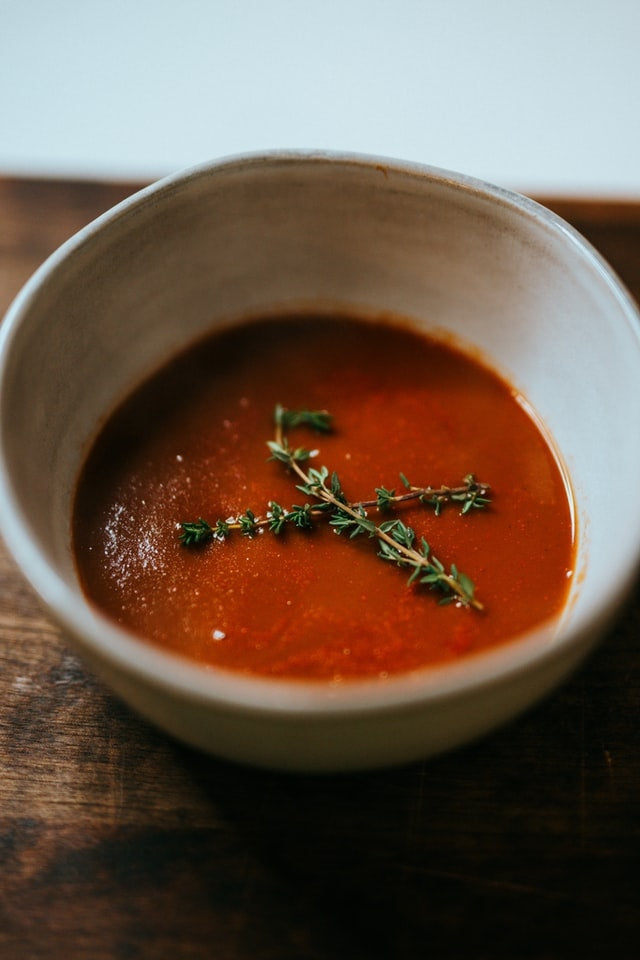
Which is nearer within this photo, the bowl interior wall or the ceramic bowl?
the ceramic bowl

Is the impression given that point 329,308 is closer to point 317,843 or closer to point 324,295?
point 324,295

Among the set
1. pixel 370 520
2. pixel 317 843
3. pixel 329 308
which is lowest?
pixel 317 843

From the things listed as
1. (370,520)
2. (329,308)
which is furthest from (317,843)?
(329,308)

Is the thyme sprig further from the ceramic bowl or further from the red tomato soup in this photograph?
the ceramic bowl

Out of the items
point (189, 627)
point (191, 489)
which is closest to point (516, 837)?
point (189, 627)

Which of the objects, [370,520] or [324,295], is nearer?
[370,520]

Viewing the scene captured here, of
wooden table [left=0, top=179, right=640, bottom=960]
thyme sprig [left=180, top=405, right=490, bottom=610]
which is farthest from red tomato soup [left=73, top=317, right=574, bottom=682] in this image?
wooden table [left=0, top=179, right=640, bottom=960]
